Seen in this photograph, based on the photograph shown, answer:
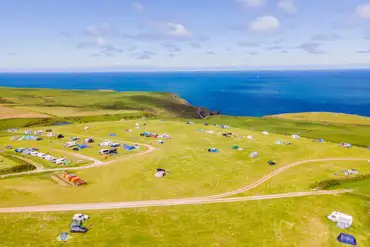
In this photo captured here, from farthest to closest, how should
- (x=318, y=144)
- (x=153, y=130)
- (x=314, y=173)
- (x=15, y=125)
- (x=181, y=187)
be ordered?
(x=15, y=125) < (x=153, y=130) < (x=318, y=144) < (x=314, y=173) < (x=181, y=187)

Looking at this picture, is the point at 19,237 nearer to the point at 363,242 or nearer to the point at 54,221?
the point at 54,221

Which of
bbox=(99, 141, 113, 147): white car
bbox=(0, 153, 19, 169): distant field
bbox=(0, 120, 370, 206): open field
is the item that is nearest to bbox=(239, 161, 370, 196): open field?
bbox=(0, 120, 370, 206): open field

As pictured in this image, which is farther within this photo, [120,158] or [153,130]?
[153,130]

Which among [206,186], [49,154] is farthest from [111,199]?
[49,154]

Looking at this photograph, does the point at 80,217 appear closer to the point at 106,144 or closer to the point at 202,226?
the point at 202,226

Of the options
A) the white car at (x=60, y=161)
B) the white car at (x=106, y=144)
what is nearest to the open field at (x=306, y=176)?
the white car at (x=60, y=161)

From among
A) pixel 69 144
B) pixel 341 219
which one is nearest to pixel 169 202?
pixel 341 219
